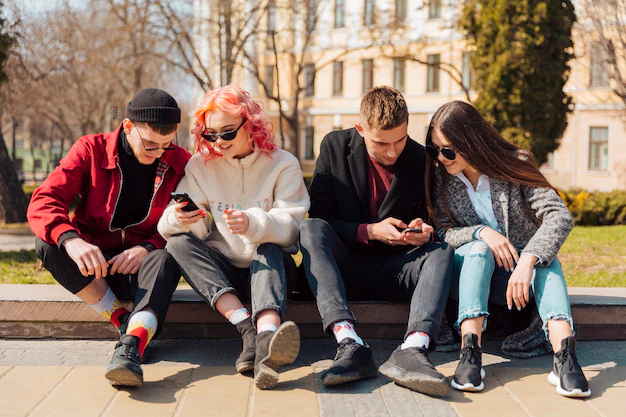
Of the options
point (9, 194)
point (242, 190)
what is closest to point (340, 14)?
point (9, 194)

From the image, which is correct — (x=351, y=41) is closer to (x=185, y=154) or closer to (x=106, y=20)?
(x=106, y=20)

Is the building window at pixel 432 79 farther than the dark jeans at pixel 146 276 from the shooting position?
Yes

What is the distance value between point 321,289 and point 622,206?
11222mm

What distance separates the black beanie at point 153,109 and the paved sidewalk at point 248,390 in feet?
4.08

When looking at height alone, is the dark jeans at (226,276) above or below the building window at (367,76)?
below

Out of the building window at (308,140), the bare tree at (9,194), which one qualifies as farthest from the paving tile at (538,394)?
the building window at (308,140)

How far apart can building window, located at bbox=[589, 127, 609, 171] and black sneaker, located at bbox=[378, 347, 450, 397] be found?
90.3 feet

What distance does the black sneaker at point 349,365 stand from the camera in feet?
10.1

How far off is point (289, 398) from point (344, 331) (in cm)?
42

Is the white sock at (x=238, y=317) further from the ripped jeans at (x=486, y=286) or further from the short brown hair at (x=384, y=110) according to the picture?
the short brown hair at (x=384, y=110)

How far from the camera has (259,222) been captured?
343 centimetres

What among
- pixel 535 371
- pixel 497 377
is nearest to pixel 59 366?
pixel 497 377

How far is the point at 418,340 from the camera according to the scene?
3.22m

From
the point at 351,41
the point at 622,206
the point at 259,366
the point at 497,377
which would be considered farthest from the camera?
the point at 351,41
